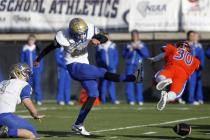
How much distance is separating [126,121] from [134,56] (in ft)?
19.9

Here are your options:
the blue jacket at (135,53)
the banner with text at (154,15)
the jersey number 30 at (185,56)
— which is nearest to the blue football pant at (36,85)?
the blue jacket at (135,53)

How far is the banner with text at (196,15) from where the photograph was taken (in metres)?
23.2

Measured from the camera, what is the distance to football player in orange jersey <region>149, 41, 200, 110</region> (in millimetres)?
14547

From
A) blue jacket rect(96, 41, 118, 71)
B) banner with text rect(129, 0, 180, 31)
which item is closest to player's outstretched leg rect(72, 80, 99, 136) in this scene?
blue jacket rect(96, 41, 118, 71)

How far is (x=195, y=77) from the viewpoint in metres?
22.6

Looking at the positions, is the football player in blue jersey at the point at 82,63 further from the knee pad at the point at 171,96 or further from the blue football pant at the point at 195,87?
the blue football pant at the point at 195,87

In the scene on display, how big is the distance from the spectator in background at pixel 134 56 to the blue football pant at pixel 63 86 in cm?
171

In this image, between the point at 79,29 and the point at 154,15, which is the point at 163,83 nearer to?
the point at 79,29

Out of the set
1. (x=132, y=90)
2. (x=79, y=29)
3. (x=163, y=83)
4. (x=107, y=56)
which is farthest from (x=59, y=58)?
(x=79, y=29)

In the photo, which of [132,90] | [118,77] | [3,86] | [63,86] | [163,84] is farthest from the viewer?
[63,86]

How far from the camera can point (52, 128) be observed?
15.1 m

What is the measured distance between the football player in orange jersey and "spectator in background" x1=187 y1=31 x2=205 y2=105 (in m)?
6.80

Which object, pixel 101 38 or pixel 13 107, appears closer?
pixel 13 107

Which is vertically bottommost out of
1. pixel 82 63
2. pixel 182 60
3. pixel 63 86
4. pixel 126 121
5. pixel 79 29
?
pixel 63 86
